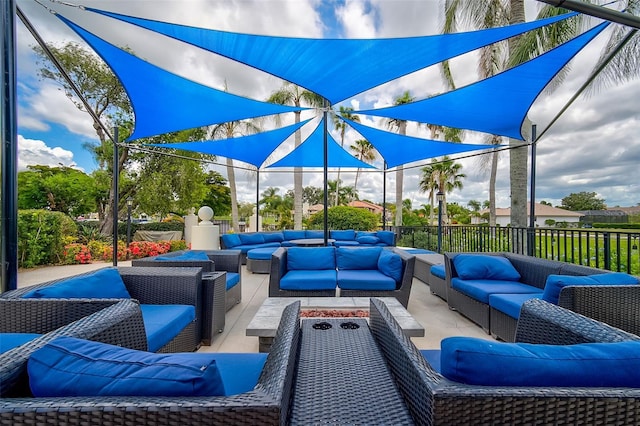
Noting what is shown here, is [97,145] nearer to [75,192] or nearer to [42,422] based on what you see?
[75,192]

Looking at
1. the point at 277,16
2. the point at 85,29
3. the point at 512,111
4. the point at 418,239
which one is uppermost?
the point at 277,16

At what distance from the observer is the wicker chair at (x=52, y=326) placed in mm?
923

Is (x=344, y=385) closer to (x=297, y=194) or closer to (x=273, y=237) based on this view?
(x=273, y=237)

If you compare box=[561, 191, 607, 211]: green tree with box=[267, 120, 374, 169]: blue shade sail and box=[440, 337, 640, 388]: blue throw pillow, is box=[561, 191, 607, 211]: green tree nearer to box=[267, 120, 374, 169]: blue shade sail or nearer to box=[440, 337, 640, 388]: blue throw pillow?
box=[267, 120, 374, 169]: blue shade sail

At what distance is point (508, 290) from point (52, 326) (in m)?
3.79

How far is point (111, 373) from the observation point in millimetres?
837

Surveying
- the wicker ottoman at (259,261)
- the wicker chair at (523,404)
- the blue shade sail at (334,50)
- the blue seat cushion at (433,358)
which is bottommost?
the wicker ottoman at (259,261)

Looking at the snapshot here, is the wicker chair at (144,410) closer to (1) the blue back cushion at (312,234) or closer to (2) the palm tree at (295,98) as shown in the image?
(1) the blue back cushion at (312,234)

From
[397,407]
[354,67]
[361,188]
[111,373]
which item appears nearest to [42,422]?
[111,373]

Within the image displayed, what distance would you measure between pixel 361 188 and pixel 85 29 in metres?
30.9

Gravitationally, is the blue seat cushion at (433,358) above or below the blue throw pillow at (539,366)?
below

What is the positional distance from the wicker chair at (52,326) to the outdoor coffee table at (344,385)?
33.5 inches

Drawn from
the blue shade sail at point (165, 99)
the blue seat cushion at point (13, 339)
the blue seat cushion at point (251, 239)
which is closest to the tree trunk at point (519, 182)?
the blue shade sail at point (165, 99)

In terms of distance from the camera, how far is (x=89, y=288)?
2133 millimetres
